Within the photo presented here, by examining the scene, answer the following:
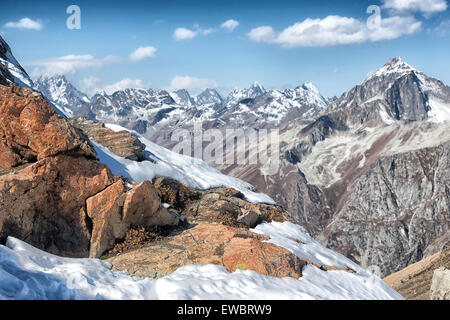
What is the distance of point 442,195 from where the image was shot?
7008 inches

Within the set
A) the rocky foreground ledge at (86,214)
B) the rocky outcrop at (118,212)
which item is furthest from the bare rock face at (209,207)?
the rocky outcrop at (118,212)

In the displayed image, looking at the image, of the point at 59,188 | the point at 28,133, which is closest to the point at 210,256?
the point at 59,188

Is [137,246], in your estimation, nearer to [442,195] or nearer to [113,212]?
[113,212]

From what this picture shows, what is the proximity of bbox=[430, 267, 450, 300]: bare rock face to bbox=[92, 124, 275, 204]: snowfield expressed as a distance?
10959mm

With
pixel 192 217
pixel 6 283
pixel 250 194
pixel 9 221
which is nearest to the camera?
pixel 6 283

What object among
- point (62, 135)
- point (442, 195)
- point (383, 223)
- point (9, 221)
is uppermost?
point (62, 135)

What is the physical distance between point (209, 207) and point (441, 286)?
1531 centimetres

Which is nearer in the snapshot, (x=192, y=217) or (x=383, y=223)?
(x=192, y=217)

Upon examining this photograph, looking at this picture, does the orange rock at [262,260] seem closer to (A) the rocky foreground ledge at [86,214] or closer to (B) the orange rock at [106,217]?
(A) the rocky foreground ledge at [86,214]

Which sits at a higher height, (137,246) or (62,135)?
(62,135)

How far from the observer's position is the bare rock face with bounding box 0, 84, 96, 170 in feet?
42.4

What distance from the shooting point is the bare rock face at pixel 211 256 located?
1117 cm

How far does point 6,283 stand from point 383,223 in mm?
197907
